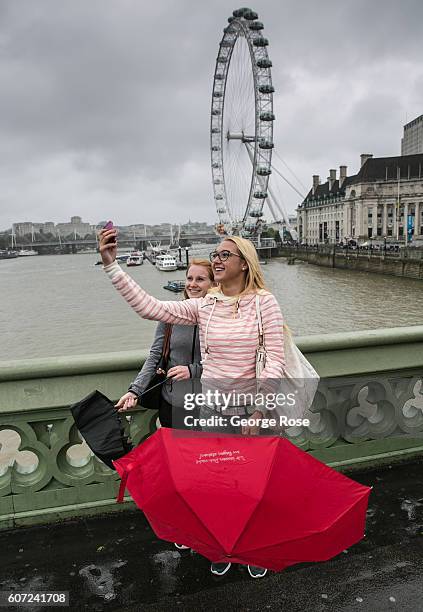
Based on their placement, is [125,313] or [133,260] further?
[133,260]

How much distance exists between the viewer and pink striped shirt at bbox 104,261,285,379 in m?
2.17

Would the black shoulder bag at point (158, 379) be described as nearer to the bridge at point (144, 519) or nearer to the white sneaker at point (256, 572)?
the bridge at point (144, 519)

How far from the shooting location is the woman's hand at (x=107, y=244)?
7.10 ft

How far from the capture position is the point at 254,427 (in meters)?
2.13

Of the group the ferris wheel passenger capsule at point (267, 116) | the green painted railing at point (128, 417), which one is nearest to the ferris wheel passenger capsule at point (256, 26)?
the ferris wheel passenger capsule at point (267, 116)

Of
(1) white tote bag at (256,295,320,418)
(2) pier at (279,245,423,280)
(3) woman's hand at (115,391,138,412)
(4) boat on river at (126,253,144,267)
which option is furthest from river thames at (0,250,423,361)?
(4) boat on river at (126,253,144,267)

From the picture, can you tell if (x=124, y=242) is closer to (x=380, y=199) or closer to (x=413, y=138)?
(x=380, y=199)

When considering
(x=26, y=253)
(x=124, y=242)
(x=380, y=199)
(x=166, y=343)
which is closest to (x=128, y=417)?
(x=166, y=343)

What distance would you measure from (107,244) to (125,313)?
1024 inches

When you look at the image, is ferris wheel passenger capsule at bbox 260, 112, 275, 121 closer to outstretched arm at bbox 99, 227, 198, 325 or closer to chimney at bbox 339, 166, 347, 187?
outstretched arm at bbox 99, 227, 198, 325

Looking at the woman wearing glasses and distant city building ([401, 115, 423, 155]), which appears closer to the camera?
the woman wearing glasses

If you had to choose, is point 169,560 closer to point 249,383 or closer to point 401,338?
point 249,383

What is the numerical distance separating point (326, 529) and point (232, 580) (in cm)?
72

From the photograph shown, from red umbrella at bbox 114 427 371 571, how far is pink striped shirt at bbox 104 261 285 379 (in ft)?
1.29
